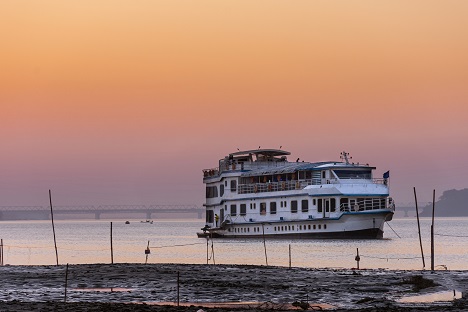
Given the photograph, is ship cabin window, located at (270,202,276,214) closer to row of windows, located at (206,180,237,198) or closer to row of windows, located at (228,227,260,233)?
row of windows, located at (228,227,260,233)

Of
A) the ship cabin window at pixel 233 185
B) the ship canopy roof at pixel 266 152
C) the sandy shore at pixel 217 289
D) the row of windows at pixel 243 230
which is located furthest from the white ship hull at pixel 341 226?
the sandy shore at pixel 217 289

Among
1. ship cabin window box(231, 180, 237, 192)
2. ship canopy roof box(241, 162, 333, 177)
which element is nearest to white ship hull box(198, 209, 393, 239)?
ship canopy roof box(241, 162, 333, 177)

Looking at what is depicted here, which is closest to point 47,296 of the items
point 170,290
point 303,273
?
point 170,290

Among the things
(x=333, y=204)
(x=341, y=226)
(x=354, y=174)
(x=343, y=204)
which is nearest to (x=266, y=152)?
(x=354, y=174)

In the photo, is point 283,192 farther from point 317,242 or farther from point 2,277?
point 2,277

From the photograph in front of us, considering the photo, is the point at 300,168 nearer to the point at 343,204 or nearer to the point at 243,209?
the point at 343,204

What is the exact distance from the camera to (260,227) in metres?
97.8

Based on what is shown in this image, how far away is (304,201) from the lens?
90.9 meters

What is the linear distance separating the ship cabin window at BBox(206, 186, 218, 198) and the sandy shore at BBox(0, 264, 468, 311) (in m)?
57.5

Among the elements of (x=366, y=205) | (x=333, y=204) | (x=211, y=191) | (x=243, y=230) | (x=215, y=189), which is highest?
(x=215, y=189)

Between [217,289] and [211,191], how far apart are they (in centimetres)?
7213

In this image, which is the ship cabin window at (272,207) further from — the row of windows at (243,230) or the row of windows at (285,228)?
the row of windows at (243,230)

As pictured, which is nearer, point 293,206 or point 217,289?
point 217,289

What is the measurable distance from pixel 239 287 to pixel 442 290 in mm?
8076
